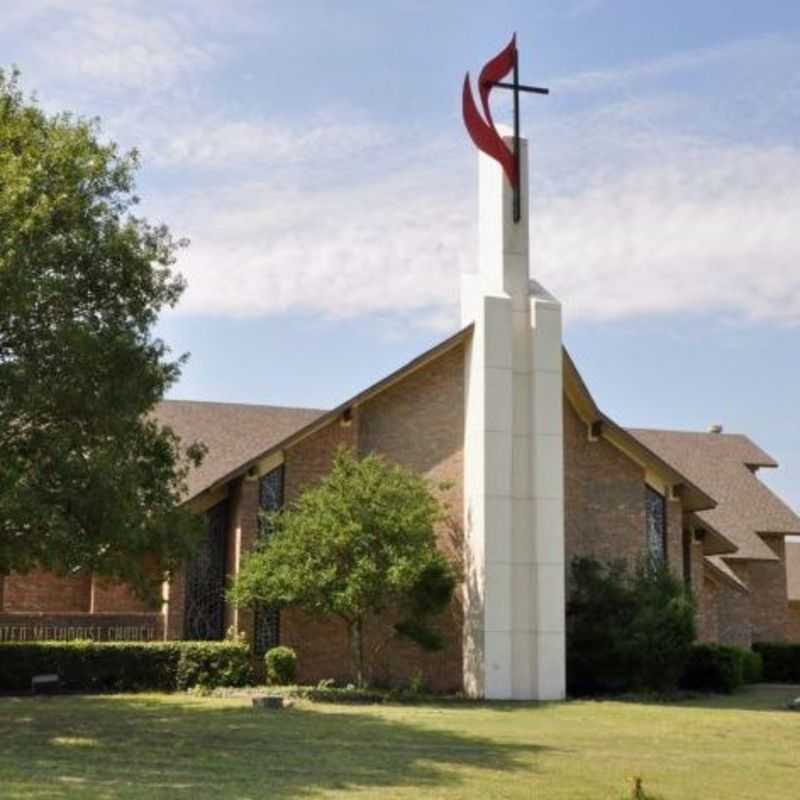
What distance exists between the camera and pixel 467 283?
31844 millimetres

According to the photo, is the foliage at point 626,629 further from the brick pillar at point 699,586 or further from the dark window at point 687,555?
the brick pillar at point 699,586

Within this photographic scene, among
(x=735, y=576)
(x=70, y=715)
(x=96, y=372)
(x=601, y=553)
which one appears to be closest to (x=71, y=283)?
(x=96, y=372)

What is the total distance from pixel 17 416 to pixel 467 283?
14725 mm

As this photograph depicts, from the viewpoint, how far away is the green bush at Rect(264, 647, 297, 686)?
97.2ft

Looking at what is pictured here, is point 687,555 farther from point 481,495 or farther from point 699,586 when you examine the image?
point 481,495

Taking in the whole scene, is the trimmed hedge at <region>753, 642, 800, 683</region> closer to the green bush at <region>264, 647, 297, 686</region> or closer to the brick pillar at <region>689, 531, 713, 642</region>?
the brick pillar at <region>689, 531, 713, 642</region>

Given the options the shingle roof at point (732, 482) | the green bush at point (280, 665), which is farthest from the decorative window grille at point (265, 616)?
the shingle roof at point (732, 482)

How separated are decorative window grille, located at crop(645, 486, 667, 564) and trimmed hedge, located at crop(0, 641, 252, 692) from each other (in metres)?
11.8

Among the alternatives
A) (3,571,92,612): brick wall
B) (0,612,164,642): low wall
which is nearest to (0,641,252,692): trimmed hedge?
(0,612,164,642): low wall

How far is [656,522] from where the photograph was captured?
3500 centimetres

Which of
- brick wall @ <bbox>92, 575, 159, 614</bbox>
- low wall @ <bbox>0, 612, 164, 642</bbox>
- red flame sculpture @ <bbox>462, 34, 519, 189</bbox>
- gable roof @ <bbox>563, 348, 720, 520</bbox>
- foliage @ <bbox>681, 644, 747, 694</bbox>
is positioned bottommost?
foliage @ <bbox>681, 644, 747, 694</bbox>

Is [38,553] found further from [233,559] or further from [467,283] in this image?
[467,283]

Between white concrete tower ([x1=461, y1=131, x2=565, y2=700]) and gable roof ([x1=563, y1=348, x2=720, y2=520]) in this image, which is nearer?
white concrete tower ([x1=461, y1=131, x2=565, y2=700])

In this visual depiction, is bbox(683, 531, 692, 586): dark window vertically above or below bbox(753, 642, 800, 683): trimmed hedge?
above
